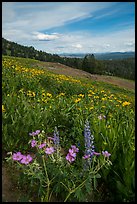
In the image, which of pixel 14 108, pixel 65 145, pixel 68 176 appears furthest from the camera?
pixel 14 108

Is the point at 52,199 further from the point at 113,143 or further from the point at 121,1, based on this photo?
the point at 121,1

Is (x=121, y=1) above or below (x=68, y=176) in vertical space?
above

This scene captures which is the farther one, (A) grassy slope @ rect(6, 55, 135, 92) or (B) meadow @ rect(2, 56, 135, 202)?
(A) grassy slope @ rect(6, 55, 135, 92)

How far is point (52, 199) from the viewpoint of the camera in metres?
2.76

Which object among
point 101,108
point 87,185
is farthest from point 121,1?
point 101,108

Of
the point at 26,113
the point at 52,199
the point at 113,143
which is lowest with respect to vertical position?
the point at 52,199

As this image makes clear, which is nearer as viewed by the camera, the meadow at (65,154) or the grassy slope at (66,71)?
the meadow at (65,154)

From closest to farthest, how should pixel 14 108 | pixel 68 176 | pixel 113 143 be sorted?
pixel 68 176 < pixel 113 143 < pixel 14 108

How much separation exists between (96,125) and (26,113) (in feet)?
3.59

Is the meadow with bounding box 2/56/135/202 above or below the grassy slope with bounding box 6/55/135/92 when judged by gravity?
below

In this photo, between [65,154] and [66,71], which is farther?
[66,71]

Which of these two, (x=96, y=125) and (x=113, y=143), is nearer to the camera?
(x=113, y=143)

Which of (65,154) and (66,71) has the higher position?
(66,71)

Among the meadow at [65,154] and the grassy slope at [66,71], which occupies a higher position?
the grassy slope at [66,71]
